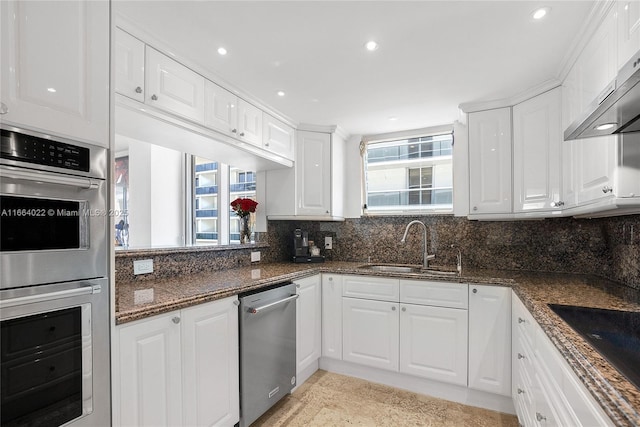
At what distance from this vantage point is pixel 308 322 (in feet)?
8.31

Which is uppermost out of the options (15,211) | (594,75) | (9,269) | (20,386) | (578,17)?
(578,17)

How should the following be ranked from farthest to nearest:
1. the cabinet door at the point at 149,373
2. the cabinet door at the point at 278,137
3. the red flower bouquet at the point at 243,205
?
the red flower bouquet at the point at 243,205 → the cabinet door at the point at 278,137 → the cabinet door at the point at 149,373

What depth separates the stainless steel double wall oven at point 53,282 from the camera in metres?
0.92

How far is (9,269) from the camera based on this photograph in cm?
92

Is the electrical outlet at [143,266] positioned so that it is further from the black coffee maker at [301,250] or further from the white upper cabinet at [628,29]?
the white upper cabinet at [628,29]

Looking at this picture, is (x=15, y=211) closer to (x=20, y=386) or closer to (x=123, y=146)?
(x=20, y=386)

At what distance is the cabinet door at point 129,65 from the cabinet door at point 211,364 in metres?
1.11

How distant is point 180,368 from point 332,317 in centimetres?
144

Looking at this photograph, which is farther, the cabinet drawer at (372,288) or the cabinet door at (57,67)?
the cabinet drawer at (372,288)

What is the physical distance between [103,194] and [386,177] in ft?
8.59

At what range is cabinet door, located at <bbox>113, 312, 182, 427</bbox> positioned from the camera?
1.25m

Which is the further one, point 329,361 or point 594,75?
point 329,361

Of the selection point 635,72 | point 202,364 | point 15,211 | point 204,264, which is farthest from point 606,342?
point 204,264

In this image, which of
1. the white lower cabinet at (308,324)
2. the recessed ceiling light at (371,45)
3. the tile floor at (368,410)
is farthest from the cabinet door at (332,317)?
the recessed ceiling light at (371,45)
